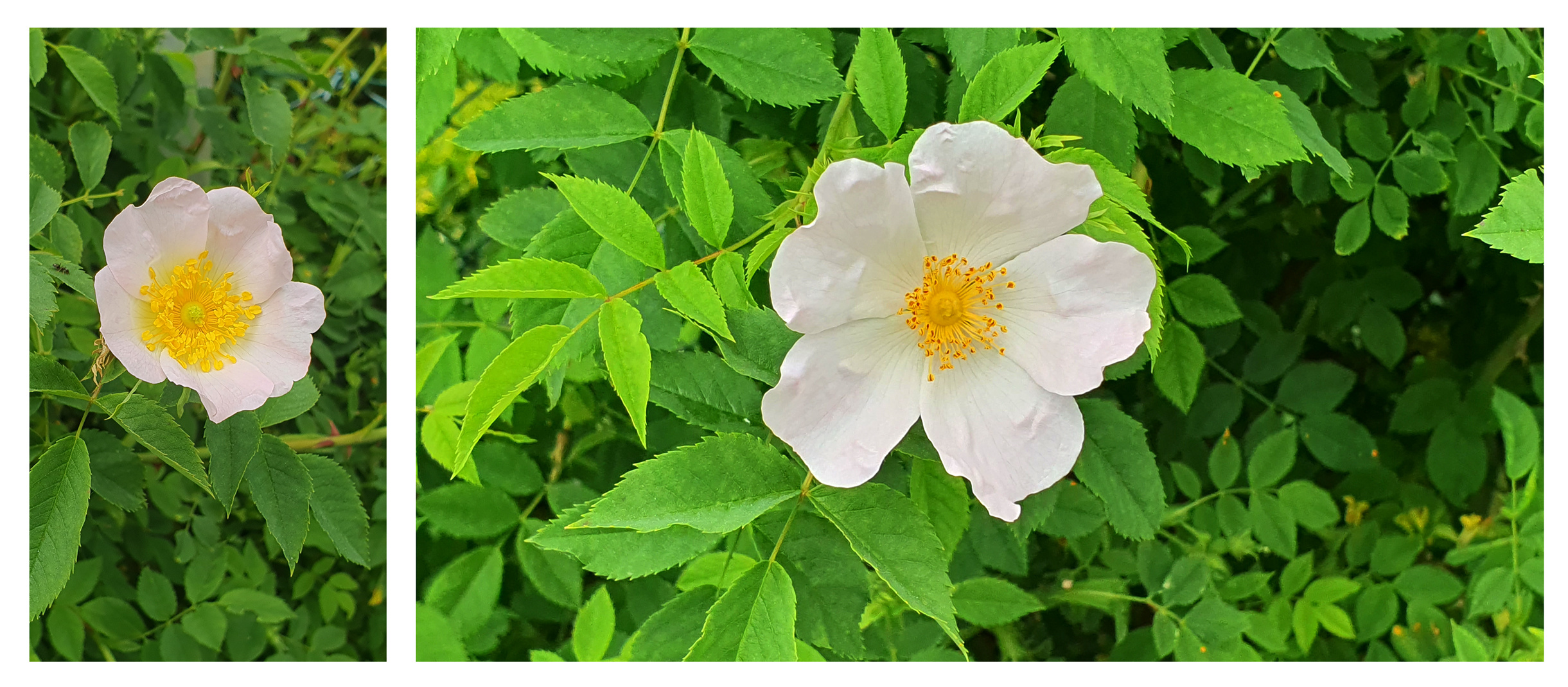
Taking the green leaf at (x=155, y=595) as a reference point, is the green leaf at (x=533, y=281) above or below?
above

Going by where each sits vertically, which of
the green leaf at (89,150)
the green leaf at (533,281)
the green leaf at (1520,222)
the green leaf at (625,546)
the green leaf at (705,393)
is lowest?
the green leaf at (625,546)

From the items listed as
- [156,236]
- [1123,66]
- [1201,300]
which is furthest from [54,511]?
[1201,300]

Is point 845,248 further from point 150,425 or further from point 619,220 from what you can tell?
point 150,425

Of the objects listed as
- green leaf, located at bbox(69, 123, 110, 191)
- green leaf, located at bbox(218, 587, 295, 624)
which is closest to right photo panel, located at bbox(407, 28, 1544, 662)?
green leaf, located at bbox(218, 587, 295, 624)

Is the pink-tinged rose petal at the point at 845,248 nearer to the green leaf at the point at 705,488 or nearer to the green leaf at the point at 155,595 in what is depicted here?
the green leaf at the point at 705,488

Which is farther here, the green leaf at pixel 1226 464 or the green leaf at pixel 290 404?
the green leaf at pixel 1226 464

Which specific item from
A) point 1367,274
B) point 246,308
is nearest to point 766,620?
point 246,308

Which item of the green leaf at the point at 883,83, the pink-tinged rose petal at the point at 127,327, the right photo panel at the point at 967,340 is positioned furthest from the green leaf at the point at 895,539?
the pink-tinged rose petal at the point at 127,327
